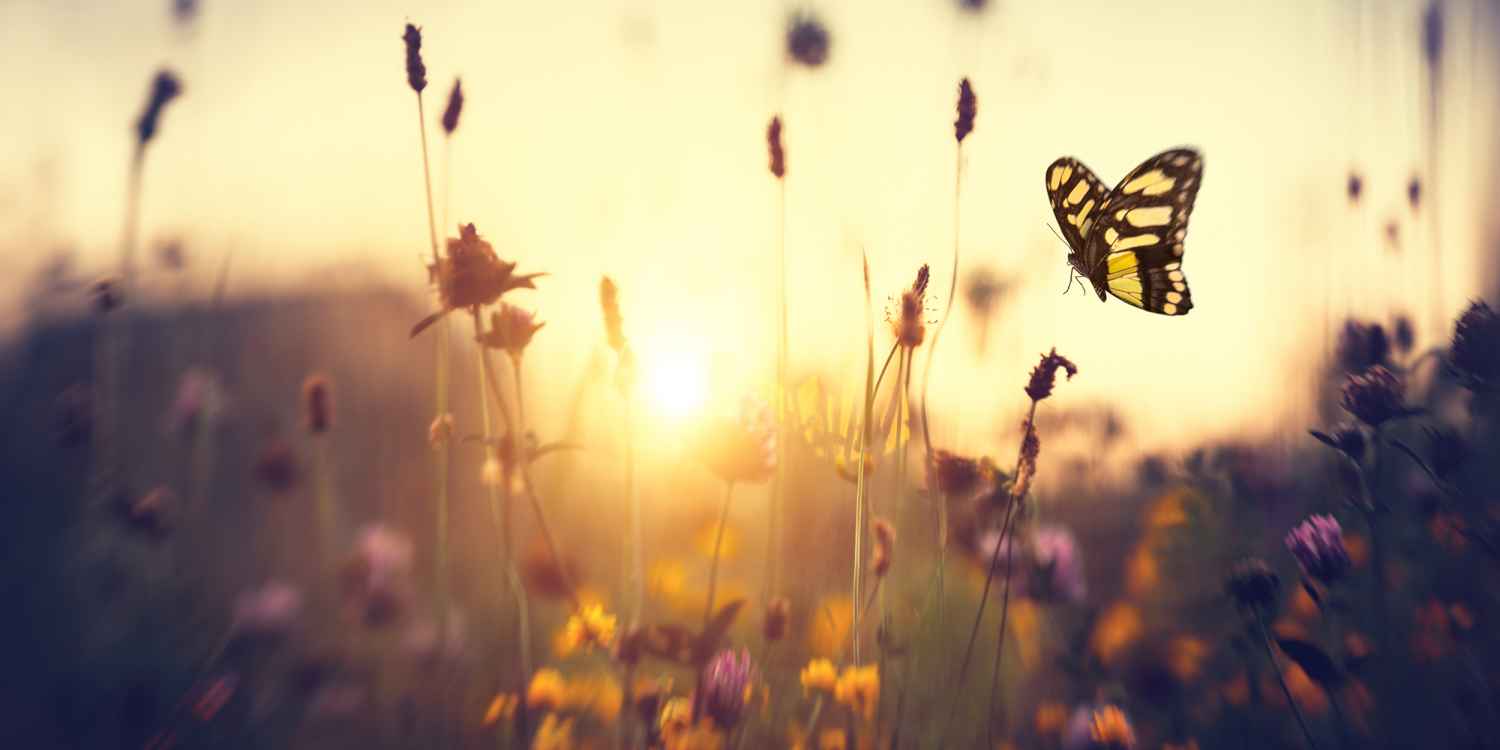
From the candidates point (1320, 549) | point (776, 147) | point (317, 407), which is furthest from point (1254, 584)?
point (317, 407)

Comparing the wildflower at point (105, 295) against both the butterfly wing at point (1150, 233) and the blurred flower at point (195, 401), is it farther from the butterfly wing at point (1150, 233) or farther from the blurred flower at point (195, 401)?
A: the butterfly wing at point (1150, 233)

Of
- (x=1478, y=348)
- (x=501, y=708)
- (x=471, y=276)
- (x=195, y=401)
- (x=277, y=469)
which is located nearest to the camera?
(x=471, y=276)

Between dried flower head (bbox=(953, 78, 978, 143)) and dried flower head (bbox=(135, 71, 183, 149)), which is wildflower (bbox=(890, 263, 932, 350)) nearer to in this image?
dried flower head (bbox=(953, 78, 978, 143))

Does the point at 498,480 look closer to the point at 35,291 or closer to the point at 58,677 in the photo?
the point at 58,677

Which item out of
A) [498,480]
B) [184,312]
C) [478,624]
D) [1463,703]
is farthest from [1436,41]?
[184,312]

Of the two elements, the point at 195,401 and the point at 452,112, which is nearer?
the point at 452,112

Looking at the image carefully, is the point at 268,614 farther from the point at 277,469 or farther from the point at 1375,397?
the point at 1375,397
